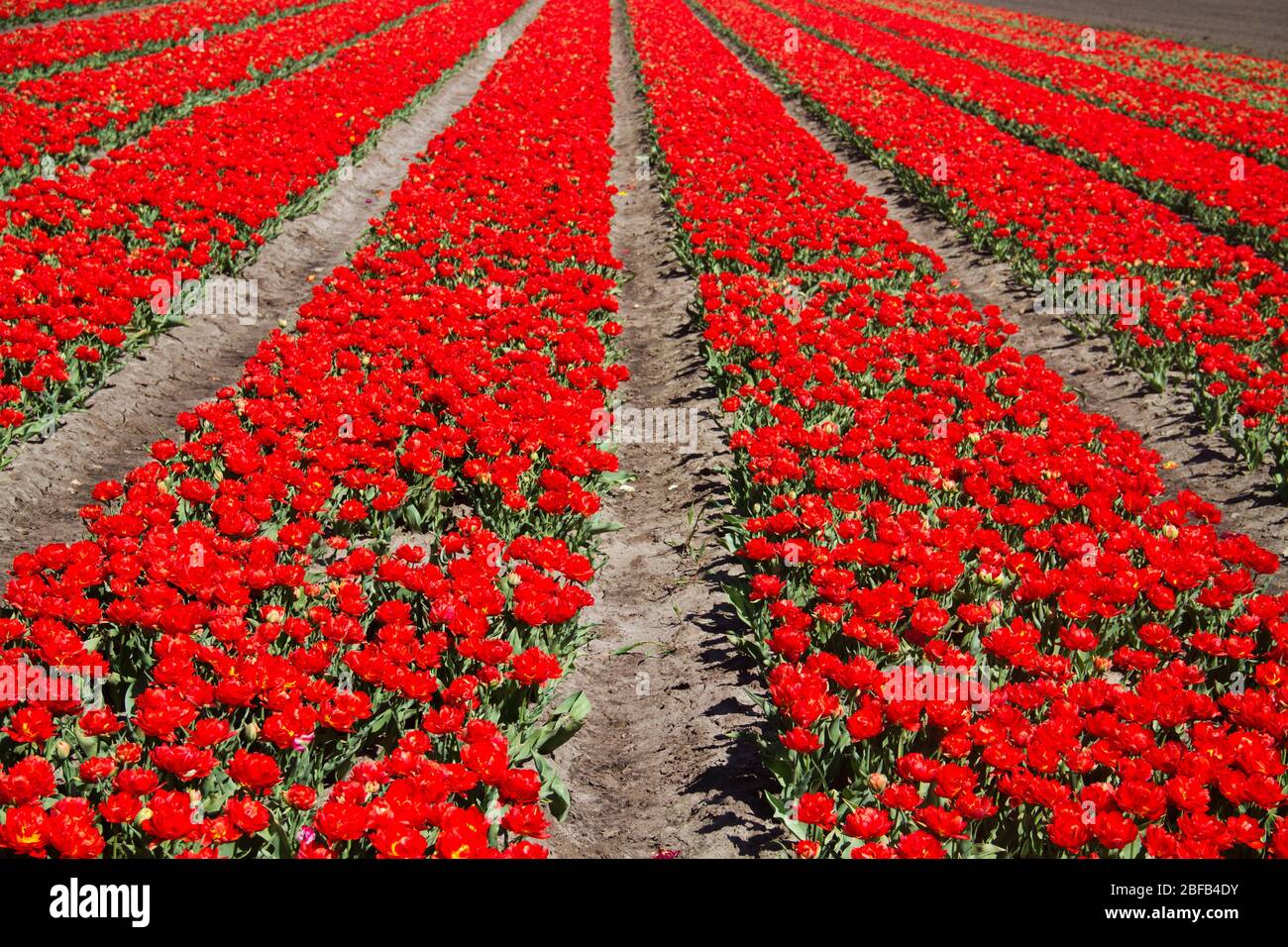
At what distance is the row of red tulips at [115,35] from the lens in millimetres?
16906

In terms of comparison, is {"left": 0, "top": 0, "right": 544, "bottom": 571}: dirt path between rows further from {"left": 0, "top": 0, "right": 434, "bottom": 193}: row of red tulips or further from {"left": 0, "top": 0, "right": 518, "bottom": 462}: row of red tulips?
{"left": 0, "top": 0, "right": 434, "bottom": 193}: row of red tulips

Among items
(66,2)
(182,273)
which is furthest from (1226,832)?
(66,2)

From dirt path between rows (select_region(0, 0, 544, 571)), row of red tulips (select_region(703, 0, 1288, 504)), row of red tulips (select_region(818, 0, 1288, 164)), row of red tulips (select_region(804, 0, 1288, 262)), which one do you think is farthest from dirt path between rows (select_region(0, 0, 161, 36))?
row of red tulips (select_region(818, 0, 1288, 164))

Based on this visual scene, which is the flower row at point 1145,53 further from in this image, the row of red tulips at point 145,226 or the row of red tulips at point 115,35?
the row of red tulips at point 115,35

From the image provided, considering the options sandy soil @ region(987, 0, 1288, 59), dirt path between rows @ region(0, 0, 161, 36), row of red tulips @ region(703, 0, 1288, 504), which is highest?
sandy soil @ region(987, 0, 1288, 59)

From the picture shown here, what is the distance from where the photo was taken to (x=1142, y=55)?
1231 inches

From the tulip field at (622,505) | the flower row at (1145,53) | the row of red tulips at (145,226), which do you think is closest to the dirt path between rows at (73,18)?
the row of red tulips at (145,226)

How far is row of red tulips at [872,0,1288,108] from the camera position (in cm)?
2456

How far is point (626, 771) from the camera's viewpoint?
4.36 metres

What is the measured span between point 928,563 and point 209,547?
3582mm

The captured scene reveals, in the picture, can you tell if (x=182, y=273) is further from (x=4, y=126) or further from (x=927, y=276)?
(x=927, y=276)

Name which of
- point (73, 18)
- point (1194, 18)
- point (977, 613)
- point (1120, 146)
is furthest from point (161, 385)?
point (1194, 18)

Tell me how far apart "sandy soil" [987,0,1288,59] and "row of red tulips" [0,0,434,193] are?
112 ft

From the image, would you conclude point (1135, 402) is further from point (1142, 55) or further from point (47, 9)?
point (1142, 55)
